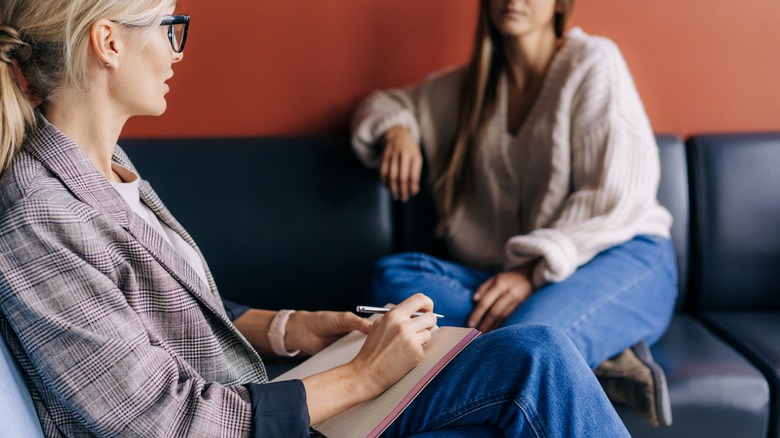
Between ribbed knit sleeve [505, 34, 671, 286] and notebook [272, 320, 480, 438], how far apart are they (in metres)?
0.53

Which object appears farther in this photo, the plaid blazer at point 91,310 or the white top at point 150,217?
the white top at point 150,217

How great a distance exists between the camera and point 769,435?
5.08ft

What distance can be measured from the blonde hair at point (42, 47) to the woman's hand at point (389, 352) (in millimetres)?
514

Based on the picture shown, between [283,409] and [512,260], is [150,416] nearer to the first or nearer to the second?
[283,409]

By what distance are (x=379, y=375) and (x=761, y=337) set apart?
3.50 feet

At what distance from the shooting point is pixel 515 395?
3.47 ft

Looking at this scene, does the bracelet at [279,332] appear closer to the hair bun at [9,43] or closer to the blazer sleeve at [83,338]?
the blazer sleeve at [83,338]

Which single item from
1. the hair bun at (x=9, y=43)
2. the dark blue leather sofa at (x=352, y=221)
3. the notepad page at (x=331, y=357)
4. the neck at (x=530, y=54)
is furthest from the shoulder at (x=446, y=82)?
the hair bun at (x=9, y=43)

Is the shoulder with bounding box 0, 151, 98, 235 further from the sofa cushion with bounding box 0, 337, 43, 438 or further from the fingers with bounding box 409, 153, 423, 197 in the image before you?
the fingers with bounding box 409, 153, 423, 197

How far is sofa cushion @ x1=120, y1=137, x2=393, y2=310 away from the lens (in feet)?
6.03

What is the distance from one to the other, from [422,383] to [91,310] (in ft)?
1.36

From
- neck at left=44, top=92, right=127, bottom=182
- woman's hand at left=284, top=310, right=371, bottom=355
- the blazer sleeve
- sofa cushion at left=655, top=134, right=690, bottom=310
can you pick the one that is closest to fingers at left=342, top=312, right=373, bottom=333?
woman's hand at left=284, top=310, right=371, bottom=355

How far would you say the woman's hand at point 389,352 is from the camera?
1.05 m

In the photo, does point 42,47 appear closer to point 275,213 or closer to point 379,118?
point 275,213
